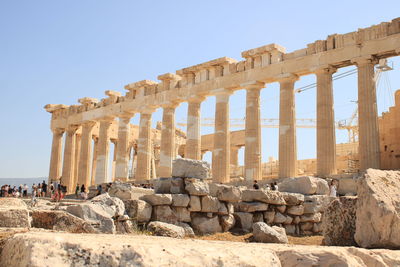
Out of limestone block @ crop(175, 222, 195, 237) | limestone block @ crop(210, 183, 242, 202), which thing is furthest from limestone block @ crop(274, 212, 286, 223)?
limestone block @ crop(175, 222, 195, 237)

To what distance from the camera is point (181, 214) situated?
508 inches

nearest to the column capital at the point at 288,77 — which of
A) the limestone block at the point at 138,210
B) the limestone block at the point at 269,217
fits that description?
the limestone block at the point at 269,217

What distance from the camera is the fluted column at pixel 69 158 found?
3972cm

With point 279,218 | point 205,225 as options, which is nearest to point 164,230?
point 205,225

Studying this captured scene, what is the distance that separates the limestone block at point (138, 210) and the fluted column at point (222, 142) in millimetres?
16620

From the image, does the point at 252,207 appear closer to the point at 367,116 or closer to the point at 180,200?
the point at 180,200

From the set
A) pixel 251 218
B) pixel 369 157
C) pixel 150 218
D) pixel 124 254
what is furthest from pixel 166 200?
pixel 369 157

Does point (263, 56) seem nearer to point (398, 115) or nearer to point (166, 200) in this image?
point (398, 115)

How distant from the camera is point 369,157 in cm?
2230

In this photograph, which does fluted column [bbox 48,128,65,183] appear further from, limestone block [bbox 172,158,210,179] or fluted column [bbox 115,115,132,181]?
limestone block [bbox 172,158,210,179]

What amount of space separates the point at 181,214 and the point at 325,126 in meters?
13.7

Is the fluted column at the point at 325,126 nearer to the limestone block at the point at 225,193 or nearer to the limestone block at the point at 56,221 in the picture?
the limestone block at the point at 225,193

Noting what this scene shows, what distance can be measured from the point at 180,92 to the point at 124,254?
2854cm

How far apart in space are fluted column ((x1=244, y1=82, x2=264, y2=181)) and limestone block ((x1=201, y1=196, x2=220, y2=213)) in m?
13.4
